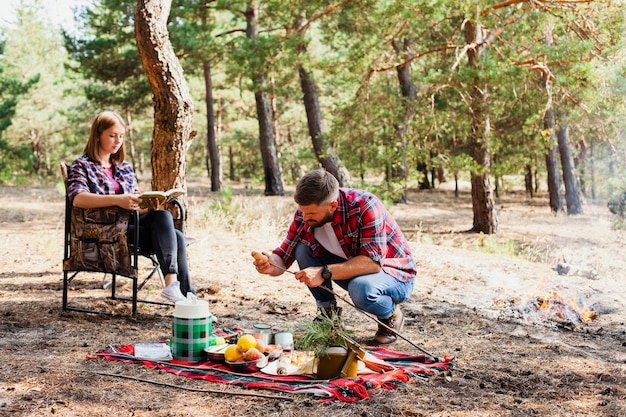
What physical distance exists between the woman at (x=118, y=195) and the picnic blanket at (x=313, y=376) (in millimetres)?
629

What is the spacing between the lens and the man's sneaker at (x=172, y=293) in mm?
3213

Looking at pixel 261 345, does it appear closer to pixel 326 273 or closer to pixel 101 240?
pixel 326 273

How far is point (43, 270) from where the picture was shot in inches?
185

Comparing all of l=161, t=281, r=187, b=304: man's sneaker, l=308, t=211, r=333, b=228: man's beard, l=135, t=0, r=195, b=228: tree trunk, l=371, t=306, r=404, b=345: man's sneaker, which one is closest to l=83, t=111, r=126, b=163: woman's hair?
l=161, t=281, r=187, b=304: man's sneaker

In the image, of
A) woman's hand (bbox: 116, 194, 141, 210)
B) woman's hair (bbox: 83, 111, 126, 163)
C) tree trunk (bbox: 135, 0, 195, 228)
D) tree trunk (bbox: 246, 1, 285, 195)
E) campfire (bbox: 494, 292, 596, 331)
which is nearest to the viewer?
woman's hand (bbox: 116, 194, 141, 210)

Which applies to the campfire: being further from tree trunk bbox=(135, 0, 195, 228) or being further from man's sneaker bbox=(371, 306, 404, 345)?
tree trunk bbox=(135, 0, 195, 228)

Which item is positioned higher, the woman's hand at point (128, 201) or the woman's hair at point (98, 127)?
the woman's hair at point (98, 127)

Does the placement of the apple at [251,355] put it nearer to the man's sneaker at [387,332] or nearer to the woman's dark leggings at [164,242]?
the man's sneaker at [387,332]

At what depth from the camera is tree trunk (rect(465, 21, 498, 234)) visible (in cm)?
817

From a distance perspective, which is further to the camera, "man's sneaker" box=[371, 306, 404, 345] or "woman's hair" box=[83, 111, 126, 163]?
"woman's hair" box=[83, 111, 126, 163]

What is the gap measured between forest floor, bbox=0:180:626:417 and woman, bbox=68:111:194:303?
1.04ft

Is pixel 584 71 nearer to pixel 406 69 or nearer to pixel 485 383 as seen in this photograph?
pixel 485 383

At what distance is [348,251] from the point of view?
292 centimetres

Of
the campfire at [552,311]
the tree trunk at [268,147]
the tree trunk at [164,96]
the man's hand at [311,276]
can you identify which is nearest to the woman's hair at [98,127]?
the tree trunk at [164,96]
